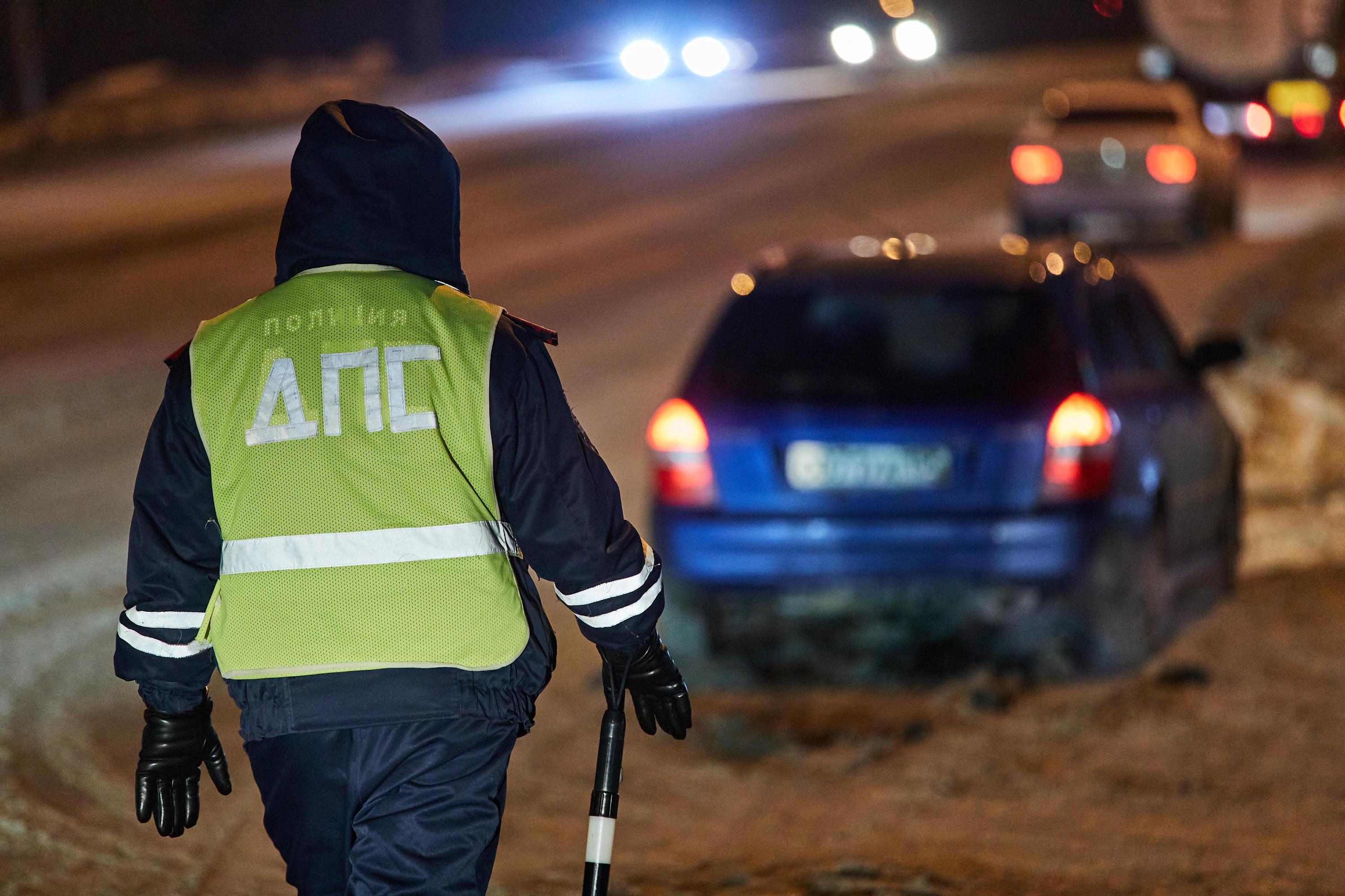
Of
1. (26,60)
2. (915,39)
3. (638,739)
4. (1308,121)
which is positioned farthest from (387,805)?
(26,60)

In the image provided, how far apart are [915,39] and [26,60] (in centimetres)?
2377

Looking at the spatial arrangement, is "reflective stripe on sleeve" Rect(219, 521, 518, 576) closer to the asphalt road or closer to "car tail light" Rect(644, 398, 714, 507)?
the asphalt road

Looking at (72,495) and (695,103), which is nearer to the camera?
(72,495)

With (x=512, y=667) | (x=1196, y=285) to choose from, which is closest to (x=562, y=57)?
(x=1196, y=285)

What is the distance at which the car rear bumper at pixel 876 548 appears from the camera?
227 inches

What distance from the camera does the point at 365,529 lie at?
2658 mm

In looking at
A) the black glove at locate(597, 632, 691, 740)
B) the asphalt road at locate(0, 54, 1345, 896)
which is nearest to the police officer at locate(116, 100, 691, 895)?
the black glove at locate(597, 632, 691, 740)

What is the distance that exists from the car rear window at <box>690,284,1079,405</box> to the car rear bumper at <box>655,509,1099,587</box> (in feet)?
1.43

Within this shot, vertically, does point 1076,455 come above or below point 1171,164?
below

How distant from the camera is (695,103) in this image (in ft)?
120

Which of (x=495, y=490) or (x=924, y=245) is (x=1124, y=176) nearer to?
(x=924, y=245)

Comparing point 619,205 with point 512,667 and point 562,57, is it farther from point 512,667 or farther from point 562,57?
point 512,667

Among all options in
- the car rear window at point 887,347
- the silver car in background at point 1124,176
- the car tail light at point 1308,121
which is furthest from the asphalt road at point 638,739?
the car tail light at point 1308,121

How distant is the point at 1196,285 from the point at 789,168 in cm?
1112
